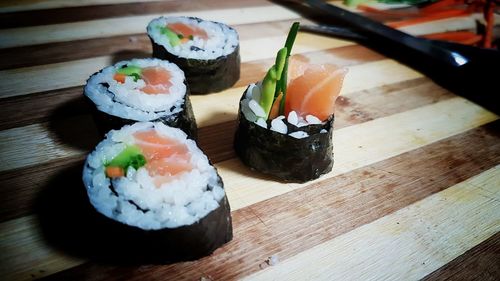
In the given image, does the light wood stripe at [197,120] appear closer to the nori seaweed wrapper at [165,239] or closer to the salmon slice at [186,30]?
the salmon slice at [186,30]

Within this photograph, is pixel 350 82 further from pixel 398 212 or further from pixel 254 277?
pixel 254 277

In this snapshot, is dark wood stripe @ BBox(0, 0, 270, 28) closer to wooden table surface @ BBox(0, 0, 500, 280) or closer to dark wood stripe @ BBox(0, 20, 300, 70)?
wooden table surface @ BBox(0, 0, 500, 280)

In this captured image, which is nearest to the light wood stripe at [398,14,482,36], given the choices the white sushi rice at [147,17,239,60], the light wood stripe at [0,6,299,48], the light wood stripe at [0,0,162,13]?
the light wood stripe at [0,6,299,48]

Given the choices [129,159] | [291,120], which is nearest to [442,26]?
[291,120]

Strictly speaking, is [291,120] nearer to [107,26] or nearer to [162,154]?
[162,154]

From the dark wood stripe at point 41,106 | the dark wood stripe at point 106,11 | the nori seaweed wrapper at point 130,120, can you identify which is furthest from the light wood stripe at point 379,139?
the dark wood stripe at point 106,11
